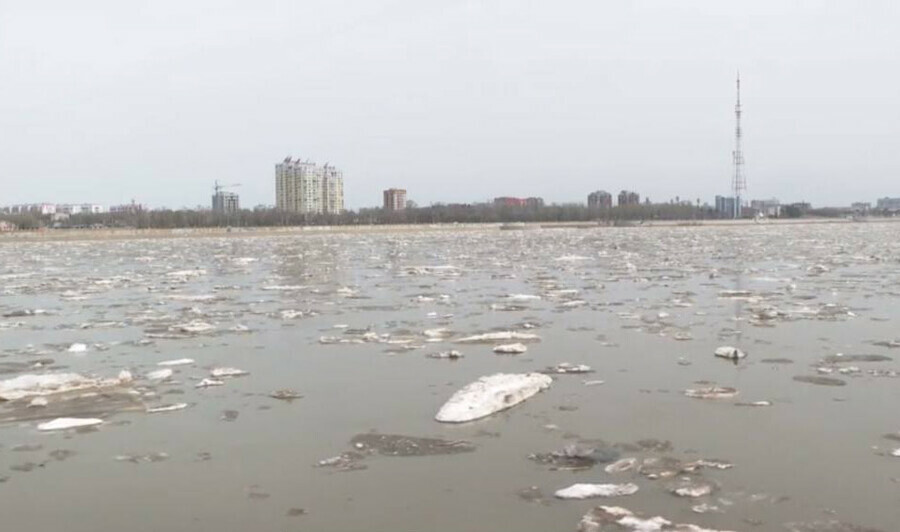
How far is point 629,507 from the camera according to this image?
171 inches

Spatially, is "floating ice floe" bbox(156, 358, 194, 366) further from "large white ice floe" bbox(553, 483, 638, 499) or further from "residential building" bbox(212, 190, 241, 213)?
"residential building" bbox(212, 190, 241, 213)

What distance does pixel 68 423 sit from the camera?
6.21 meters

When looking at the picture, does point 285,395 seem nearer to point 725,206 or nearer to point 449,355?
point 449,355

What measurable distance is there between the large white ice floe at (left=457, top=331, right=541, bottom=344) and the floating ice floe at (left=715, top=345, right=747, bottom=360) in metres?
2.23

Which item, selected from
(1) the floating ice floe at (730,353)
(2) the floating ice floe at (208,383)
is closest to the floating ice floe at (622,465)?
(1) the floating ice floe at (730,353)

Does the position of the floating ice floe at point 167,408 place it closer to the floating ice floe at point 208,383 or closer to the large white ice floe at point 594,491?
the floating ice floe at point 208,383

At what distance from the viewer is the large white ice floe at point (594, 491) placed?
4.52 meters

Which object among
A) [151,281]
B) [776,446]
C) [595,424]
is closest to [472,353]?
[595,424]

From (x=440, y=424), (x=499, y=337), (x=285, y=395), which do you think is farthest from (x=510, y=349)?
(x=440, y=424)

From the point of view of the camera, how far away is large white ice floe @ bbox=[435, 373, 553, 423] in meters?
6.29

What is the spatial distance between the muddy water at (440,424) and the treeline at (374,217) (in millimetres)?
97404

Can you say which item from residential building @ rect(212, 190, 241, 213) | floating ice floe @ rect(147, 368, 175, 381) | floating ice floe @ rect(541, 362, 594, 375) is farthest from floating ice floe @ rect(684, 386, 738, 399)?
residential building @ rect(212, 190, 241, 213)

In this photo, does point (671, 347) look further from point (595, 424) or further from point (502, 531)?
point (502, 531)

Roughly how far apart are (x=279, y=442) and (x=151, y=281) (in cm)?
1622
